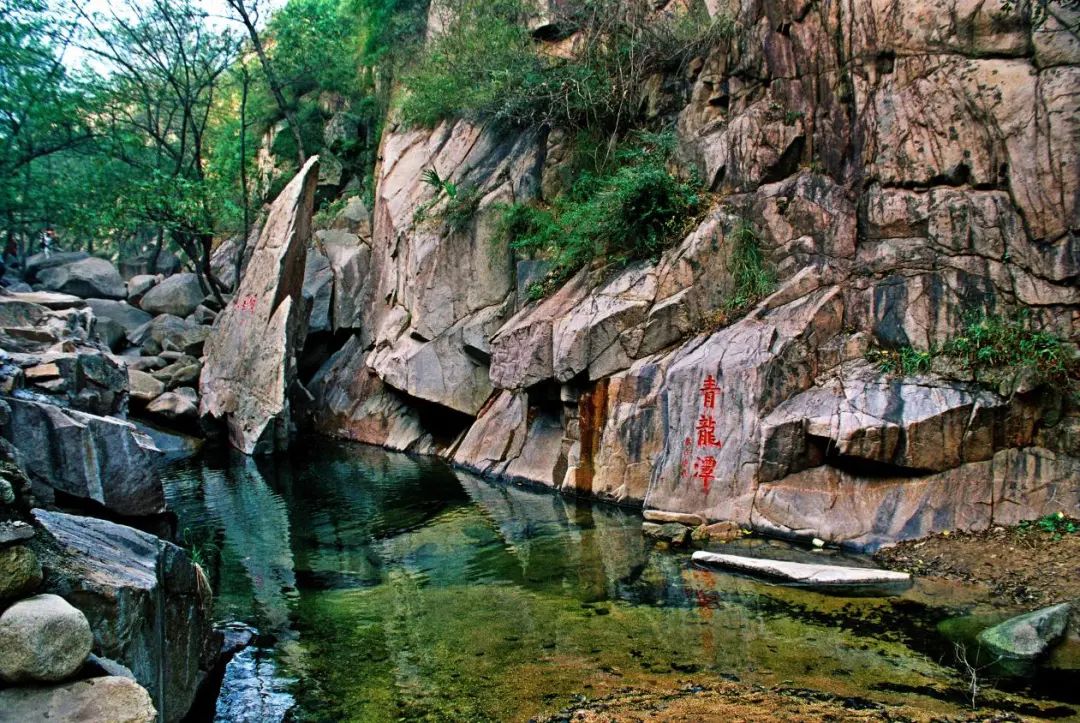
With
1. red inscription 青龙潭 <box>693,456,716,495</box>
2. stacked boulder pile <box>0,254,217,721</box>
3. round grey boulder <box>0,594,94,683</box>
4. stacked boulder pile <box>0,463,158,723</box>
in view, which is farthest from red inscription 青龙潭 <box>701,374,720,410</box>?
round grey boulder <box>0,594,94,683</box>

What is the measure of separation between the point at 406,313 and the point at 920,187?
11802 mm

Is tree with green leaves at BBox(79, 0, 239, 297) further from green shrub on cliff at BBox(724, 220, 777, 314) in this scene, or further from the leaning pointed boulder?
green shrub on cliff at BBox(724, 220, 777, 314)

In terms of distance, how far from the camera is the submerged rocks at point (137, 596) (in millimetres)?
4555

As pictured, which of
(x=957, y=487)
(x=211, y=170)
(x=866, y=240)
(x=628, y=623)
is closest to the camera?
(x=628, y=623)

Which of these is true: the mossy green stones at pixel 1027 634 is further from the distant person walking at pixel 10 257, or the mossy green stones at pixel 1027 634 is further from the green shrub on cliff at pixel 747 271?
the distant person walking at pixel 10 257

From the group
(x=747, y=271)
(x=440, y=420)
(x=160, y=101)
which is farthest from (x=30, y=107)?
(x=747, y=271)

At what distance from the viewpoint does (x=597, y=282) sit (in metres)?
14.8

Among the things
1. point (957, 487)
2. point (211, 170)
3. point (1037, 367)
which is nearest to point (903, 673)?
point (957, 487)

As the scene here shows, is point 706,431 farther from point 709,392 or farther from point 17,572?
point 17,572

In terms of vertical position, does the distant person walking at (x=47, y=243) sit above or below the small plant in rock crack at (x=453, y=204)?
above

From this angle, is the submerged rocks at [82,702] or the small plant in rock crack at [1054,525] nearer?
the submerged rocks at [82,702]

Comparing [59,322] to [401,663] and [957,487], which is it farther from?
[957,487]

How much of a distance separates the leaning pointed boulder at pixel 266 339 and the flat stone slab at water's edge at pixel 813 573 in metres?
12.8

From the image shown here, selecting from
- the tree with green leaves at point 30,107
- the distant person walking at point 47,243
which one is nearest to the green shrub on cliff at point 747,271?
the tree with green leaves at point 30,107
